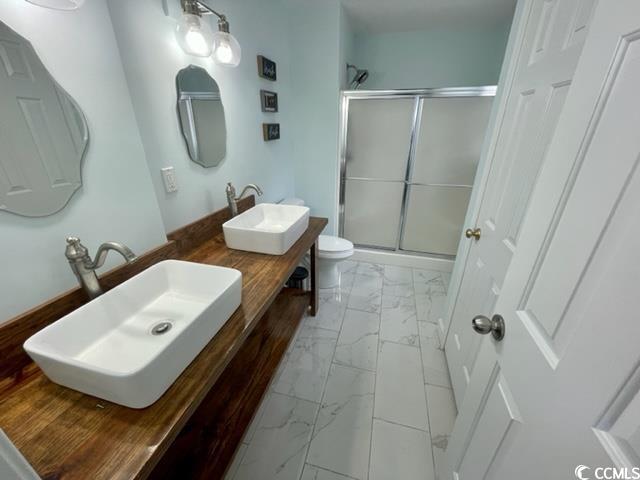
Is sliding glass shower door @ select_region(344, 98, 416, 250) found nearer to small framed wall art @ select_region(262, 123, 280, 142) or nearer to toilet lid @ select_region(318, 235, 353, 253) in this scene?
toilet lid @ select_region(318, 235, 353, 253)

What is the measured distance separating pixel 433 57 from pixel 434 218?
1722 mm

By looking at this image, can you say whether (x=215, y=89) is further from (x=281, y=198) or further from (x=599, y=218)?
(x=599, y=218)

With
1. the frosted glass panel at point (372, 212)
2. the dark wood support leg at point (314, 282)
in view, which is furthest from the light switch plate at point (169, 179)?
the frosted glass panel at point (372, 212)

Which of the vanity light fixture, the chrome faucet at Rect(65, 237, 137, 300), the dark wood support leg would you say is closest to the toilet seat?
the dark wood support leg

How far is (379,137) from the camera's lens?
2.61 m

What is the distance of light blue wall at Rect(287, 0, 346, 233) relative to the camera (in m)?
2.16

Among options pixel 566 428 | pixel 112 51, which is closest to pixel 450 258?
pixel 566 428

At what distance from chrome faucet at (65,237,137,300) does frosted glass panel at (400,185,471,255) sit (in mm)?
2539

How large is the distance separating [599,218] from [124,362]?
44.4 inches

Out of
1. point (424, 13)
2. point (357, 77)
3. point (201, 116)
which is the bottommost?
point (201, 116)

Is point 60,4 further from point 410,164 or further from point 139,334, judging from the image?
point 410,164

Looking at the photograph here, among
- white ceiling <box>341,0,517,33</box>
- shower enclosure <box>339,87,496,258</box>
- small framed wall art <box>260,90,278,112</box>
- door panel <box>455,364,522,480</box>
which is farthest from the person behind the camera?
shower enclosure <box>339,87,496,258</box>

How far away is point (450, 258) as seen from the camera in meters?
2.79

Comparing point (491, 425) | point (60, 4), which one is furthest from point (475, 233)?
point (60, 4)
